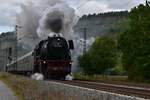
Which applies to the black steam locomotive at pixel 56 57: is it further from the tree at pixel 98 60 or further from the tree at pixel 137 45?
the tree at pixel 98 60

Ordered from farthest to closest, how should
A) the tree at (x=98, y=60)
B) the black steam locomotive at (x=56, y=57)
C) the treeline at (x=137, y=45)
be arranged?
1. the tree at (x=98, y=60)
2. the treeline at (x=137, y=45)
3. the black steam locomotive at (x=56, y=57)

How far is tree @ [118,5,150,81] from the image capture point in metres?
62.9

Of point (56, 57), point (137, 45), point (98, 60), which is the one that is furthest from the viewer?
point (98, 60)

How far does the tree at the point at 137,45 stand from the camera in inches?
2475

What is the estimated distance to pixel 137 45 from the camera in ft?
212

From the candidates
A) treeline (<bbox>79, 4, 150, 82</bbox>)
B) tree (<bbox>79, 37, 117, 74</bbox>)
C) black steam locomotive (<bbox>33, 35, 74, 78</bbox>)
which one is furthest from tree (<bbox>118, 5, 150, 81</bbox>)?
tree (<bbox>79, 37, 117, 74</bbox>)

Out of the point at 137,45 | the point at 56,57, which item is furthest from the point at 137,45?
the point at 56,57

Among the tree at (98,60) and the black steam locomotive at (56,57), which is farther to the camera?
the tree at (98,60)

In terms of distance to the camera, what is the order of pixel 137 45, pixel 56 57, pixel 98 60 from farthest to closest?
1. pixel 98 60
2. pixel 137 45
3. pixel 56 57

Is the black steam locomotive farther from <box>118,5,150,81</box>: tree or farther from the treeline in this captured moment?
<box>118,5,150,81</box>: tree

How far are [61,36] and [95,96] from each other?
34.2 meters

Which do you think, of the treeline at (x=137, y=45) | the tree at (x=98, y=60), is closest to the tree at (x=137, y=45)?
the treeline at (x=137, y=45)

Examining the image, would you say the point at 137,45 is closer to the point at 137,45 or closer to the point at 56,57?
the point at 137,45

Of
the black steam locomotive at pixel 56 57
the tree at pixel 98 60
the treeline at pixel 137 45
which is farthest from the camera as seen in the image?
the tree at pixel 98 60
